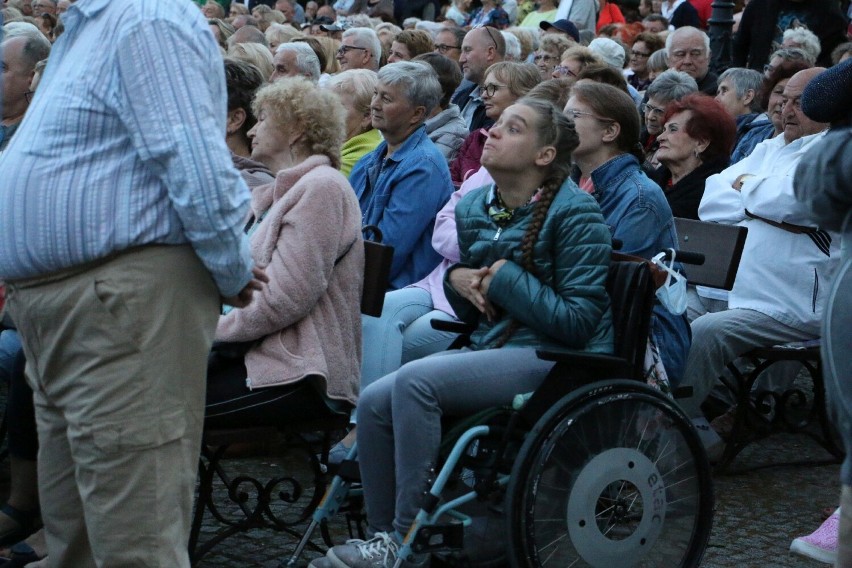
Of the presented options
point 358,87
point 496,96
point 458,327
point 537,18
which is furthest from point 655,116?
point 537,18

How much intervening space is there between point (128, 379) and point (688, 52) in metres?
7.38

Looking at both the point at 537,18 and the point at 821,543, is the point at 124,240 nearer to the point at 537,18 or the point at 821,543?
the point at 821,543

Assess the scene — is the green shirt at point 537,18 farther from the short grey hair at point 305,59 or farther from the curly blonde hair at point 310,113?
the curly blonde hair at point 310,113

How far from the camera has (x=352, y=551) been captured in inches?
148

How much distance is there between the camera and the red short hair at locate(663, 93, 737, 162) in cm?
594

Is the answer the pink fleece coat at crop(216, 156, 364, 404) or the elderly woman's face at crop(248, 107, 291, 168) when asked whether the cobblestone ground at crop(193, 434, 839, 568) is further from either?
the elderly woman's face at crop(248, 107, 291, 168)

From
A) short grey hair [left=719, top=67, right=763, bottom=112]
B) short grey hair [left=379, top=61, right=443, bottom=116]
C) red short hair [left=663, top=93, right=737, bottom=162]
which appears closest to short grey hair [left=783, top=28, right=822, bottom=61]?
short grey hair [left=719, top=67, right=763, bottom=112]

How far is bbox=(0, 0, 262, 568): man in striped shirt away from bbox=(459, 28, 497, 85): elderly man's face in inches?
250

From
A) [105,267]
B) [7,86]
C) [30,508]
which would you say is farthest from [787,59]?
[105,267]

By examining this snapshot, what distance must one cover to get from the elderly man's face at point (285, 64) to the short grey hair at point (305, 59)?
3 centimetres

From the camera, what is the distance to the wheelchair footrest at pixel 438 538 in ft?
11.9

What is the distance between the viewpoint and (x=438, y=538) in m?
3.66

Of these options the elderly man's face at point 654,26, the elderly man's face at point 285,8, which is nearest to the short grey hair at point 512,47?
the elderly man's face at point 654,26

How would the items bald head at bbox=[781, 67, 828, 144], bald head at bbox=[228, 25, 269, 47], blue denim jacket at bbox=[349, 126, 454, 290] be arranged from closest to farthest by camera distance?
1. blue denim jacket at bbox=[349, 126, 454, 290]
2. bald head at bbox=[781, 67, 828, 144]
3. bald head at bbox=[228, 25, 269, 47]
